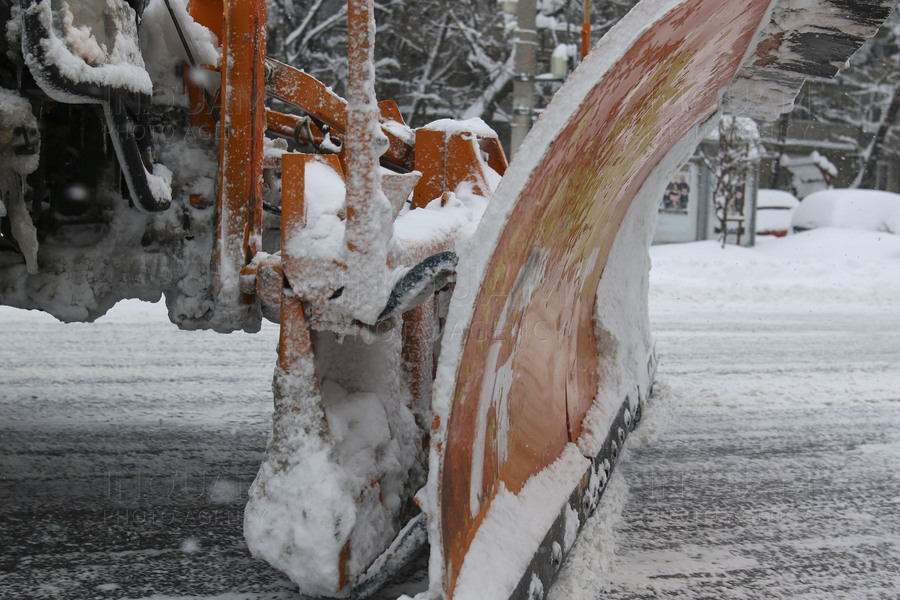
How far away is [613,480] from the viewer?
2773mm

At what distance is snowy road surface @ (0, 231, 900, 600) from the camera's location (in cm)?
211

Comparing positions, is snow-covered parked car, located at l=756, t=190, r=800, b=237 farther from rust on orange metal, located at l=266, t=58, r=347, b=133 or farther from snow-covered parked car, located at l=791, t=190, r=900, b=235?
rust on orange metal, located at l=266, t=58, r=347, b=133

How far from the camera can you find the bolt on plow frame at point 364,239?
4.73 ft

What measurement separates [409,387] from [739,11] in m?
1.22

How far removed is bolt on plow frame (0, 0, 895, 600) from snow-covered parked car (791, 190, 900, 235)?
1383 centimetres

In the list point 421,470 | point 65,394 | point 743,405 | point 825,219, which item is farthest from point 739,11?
point 825,219

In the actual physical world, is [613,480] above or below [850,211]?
below

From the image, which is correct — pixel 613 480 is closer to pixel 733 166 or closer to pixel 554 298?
pixel 554 298

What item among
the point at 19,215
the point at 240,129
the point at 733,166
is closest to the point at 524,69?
the point at 733,166

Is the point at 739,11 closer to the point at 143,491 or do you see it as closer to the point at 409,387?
the point at 409,387

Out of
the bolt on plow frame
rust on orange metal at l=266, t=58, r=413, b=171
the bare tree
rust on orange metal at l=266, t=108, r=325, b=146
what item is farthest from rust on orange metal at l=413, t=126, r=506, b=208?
the bare tree

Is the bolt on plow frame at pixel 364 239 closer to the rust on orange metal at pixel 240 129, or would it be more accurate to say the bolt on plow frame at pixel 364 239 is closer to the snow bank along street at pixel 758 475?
the rust on orange metal at pixel 240 129

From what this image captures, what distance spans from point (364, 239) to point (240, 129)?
0.59 metres

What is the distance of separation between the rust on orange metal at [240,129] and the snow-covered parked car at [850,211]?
48.1ft
